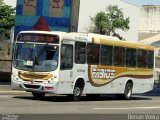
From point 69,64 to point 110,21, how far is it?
72.7 meters

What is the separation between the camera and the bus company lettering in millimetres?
25516

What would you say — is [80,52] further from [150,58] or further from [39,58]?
[150,58]

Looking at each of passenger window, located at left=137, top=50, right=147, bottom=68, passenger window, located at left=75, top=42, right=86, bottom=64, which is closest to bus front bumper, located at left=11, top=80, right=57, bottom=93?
passenger window, located at left=75, top=42, right=86, bottom=64

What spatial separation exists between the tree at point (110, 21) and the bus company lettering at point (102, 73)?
66523 millimetres

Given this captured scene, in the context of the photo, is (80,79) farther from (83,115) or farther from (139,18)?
(139,18)

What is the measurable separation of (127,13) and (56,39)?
8807 cm

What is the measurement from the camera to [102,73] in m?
26.1

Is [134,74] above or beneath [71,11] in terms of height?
beneath

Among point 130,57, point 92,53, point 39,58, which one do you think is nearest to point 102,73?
point 92,53

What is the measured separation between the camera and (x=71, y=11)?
3306cm

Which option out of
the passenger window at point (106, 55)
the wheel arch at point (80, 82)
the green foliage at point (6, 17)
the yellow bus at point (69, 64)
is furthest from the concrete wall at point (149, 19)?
the wheel arch at point (80, 82)

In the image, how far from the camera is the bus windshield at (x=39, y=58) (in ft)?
75.7

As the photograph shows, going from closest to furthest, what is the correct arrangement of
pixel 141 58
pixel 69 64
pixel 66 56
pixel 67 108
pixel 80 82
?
pixel 67 108 → pixel 66 56 → pixel 69 64 → pixel 80 82 → pixel 141 58

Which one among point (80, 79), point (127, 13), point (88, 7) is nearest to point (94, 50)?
point (80, 79)
